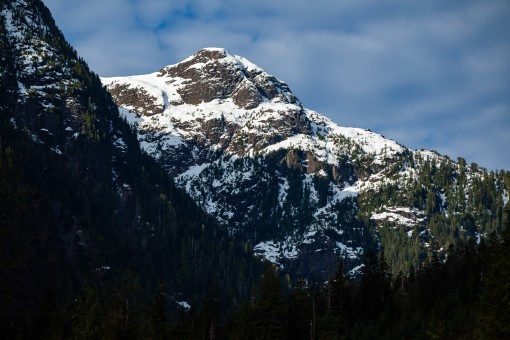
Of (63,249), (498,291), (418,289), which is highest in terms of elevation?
(63,249)

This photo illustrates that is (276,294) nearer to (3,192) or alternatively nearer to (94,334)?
(94,334)

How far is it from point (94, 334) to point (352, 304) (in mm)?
67760

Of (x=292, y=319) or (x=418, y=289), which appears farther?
(x=418, y=289)

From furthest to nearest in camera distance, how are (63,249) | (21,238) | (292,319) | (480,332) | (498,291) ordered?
(63,249)
(292,319)
(480,332)
(498,291)
(21,238)

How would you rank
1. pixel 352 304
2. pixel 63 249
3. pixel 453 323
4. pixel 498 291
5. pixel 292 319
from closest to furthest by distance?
1. pixel 498 291
2. pixel 453 323
3. pixel 292 319
4. pixel 352 304
5. pixel 63 249

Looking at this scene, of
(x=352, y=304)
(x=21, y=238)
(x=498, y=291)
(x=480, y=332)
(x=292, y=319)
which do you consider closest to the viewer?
(x=21, y=238)

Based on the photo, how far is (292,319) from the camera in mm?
98625

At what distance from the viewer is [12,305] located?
34.3 metres

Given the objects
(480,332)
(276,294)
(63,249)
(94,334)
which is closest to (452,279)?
(276,294)

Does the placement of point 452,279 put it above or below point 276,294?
above

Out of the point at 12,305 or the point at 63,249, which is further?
the point at 63,249

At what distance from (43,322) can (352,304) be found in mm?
54857

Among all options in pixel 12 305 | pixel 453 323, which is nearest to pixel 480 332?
pixel 453 323

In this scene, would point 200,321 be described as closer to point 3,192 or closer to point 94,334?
point 94,334
